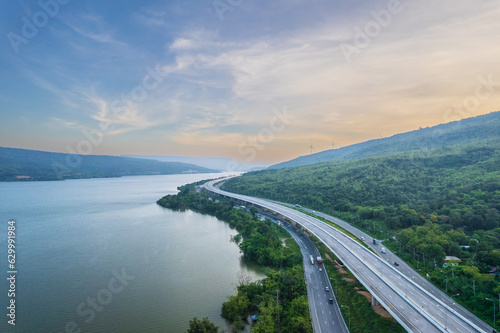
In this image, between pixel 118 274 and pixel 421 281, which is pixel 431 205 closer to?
pixel 421 281

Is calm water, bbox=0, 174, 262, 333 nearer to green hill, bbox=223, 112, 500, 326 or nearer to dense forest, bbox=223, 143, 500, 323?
green hill, bbox=223, 112, 500, 326

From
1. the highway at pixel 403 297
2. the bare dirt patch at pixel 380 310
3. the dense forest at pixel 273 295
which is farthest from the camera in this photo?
the bare dirt patch at pixel 380 310

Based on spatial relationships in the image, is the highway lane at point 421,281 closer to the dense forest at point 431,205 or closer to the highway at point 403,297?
the highway at point 403,297

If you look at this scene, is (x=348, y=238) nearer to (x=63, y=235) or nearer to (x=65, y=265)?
(x=65, y=265)

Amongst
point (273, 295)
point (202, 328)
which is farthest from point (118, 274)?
point (273, 295)

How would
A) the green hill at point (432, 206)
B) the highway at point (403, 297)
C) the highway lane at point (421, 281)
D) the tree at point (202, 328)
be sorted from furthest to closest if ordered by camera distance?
1. the green hill at point (432, 206)
2. the highway lane at point (421, 281)
3. the tree at point (202, 328)
4. the highway at point (403, 297)

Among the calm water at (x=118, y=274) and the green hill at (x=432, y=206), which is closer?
the calm water at (x=118, y=274)

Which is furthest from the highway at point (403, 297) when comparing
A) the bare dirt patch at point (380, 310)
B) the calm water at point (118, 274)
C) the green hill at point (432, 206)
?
the calm water at point (118, 274)
